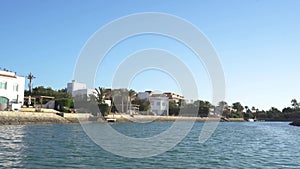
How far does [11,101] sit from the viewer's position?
61.5 metres

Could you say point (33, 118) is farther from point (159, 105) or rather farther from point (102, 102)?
point (159, 105)

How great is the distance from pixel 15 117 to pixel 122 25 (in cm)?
3793

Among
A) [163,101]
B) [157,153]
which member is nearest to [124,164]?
[157,153]

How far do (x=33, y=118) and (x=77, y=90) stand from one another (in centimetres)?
5113

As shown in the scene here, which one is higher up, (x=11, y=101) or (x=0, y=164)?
(x=11, y=101)

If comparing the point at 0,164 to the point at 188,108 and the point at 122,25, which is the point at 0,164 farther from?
the point at 188,108

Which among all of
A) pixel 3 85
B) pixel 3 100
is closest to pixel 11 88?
pixel 3 85

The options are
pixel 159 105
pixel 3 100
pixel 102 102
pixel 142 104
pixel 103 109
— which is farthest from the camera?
pixel 159 105

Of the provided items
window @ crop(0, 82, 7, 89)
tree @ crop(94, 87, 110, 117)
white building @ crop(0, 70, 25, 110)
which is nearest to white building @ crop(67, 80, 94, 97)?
tree @ crop(94, 87, 110, 117)

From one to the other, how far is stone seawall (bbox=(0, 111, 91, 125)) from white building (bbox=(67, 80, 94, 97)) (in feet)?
102

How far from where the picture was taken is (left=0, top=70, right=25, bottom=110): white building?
60.2m

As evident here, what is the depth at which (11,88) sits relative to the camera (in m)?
62.1

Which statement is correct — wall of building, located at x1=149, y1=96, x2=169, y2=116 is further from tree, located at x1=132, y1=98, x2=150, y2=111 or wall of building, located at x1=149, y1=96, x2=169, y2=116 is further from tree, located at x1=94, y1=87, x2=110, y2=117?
tree, located at x1=94, y1=87, x2=110, y2=117

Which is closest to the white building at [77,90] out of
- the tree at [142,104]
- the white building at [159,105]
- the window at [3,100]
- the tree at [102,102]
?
the tree at [102,102]
